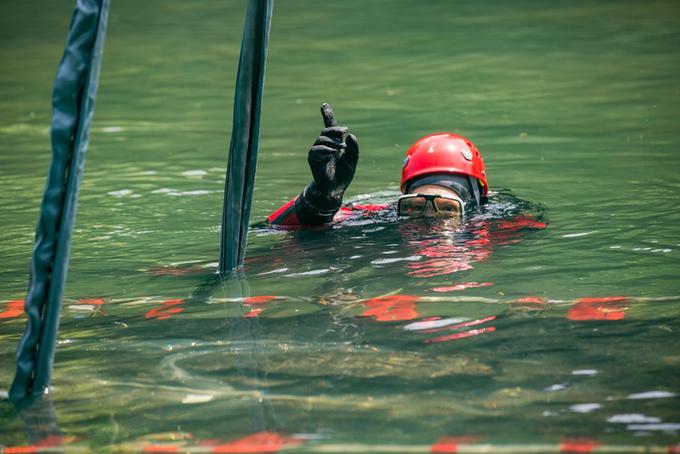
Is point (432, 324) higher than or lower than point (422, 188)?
lower

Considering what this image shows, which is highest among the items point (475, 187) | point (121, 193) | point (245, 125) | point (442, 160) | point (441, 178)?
point (245, 125)

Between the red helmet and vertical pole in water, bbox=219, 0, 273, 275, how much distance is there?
1666 mm

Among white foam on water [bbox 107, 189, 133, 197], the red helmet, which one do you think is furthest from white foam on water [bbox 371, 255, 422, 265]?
white foam on water [bbox 107, 189, 133, 197]

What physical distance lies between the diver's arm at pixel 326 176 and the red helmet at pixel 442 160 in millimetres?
627

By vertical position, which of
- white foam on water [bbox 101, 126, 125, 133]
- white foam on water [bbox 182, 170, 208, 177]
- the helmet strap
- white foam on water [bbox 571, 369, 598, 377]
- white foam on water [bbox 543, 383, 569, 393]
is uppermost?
white foam on water [bbox 101, 126, 125, 133]

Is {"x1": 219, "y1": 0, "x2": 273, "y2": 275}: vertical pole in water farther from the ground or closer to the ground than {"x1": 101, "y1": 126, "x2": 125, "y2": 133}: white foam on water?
farther from the ground

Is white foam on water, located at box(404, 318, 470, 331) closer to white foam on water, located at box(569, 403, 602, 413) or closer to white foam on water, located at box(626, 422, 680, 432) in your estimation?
white foam on water, located at box(569, 403, 602, 413)

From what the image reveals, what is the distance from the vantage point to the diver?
7117mm

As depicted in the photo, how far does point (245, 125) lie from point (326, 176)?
3.05 ft

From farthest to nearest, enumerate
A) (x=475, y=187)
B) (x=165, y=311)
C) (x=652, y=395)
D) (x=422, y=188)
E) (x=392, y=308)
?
(x=475, y=187) < (x=422, y=188) < (x=165, y=311) < (x=392, y=308) < (x=652, y=395)

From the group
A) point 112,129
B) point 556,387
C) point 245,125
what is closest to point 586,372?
point 556,387

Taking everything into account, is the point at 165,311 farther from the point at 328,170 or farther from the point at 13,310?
the point at 328,170

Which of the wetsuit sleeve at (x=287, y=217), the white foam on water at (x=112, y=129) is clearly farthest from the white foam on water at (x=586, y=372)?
the white foam on water at (x=112, y=129)

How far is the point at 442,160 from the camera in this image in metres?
7.54
